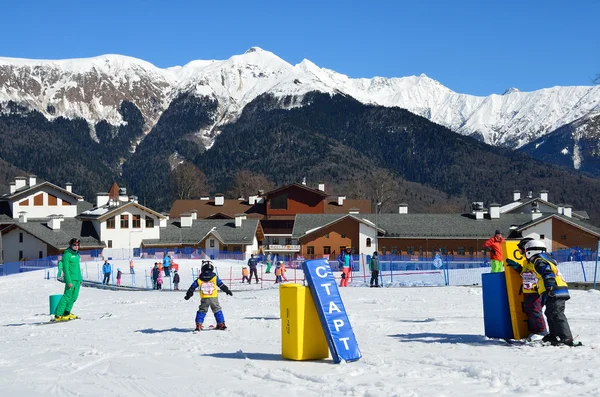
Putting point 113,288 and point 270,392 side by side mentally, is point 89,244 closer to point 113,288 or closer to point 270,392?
point 113,288

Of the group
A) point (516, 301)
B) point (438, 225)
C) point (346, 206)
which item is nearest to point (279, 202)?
point (346, 206)

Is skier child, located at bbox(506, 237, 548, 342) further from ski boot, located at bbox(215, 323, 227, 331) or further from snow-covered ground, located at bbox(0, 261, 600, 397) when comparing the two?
ski boot, located at bbox(215, 323, 227, 331)

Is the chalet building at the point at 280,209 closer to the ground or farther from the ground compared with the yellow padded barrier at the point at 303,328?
farther from the ground

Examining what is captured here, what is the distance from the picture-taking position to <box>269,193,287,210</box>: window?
8812 cm

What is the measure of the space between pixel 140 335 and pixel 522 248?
7294mm

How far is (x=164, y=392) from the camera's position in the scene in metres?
9.38

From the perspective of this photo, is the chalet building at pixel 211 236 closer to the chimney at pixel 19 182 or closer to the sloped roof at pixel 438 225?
the sloped roof at pixel 438 225

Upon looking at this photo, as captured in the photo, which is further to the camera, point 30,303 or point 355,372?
point 30,303

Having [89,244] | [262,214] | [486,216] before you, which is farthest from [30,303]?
[262,214]

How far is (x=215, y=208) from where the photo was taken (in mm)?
91938

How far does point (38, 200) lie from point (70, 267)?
71.3 meters

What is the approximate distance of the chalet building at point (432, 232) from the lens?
A: 62.0 metres

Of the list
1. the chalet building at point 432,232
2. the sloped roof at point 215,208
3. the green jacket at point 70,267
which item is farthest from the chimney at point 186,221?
the green jacket at point 70,267

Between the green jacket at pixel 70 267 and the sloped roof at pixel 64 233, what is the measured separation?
4964cm
